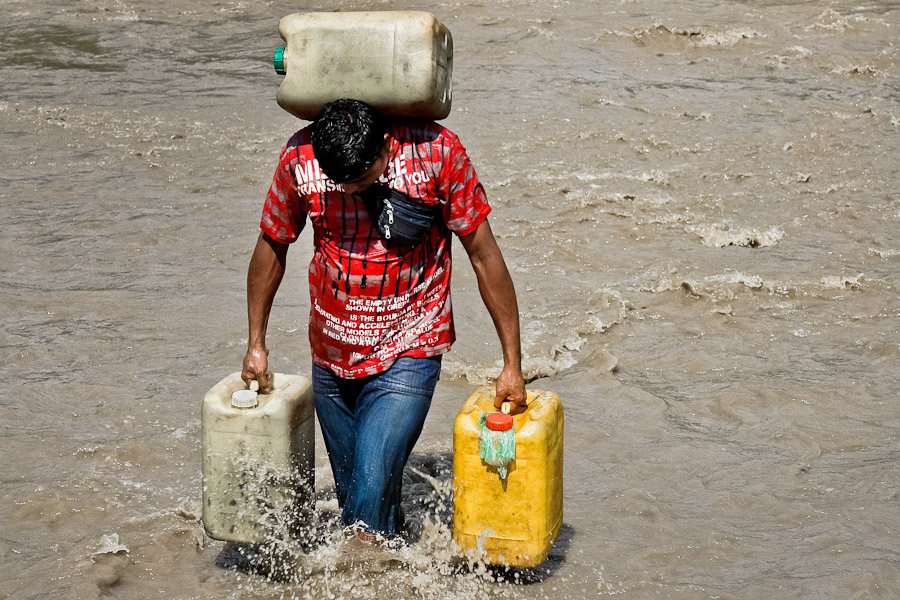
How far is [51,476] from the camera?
3.88m

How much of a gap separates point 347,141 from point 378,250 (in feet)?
1.19

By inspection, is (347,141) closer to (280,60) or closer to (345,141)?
(345,141)

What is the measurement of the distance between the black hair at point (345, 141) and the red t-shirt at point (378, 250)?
0.15m

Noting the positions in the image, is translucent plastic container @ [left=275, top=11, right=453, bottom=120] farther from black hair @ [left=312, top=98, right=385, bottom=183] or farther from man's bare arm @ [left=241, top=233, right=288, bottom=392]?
man's bare arm @ [left=241, top=233, right=288, bottom=392]

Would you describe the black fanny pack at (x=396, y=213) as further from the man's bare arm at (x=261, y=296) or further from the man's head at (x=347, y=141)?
the man's bare arm at (x=261, y=296)

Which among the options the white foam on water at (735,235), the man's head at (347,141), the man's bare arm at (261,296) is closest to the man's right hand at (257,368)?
the man's bare arm at (261,296)

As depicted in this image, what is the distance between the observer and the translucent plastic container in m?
2.70

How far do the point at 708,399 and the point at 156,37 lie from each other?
9831 millimetres

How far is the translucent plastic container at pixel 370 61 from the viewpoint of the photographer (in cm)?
270

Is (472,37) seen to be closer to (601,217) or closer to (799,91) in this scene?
(799,91)

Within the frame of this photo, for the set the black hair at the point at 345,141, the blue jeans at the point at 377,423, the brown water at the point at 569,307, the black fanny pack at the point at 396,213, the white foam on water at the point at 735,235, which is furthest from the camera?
the white foam on water at the point at 735,235

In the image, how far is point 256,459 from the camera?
298 cm

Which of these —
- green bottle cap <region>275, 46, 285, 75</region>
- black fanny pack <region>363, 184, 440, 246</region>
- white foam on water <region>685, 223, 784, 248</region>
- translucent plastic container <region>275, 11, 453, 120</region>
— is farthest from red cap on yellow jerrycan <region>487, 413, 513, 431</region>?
white foam on water <region>685, 223, 784, 248</region>

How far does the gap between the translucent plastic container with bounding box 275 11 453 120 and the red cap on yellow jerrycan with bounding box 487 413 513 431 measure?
83 centimetres
